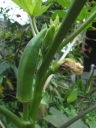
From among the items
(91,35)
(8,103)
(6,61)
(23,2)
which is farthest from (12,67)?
(91,35)

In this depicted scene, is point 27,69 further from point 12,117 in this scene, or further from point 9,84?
point 9,84

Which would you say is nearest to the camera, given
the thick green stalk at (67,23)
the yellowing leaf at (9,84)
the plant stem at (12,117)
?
the thick green stalk at (67,23)

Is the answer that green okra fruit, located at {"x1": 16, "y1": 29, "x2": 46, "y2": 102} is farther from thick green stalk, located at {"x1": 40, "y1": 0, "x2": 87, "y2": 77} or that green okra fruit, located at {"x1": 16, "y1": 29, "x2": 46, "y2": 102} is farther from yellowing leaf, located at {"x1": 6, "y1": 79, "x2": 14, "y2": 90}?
yellowing leaf, located at {"x1": 6, "y1": 79, "x2": 14, "y2": 90}

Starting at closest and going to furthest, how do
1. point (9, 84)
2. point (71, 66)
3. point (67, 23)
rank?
1. point (67, 23)
2. point (71, 66)
3. point (9, 84)

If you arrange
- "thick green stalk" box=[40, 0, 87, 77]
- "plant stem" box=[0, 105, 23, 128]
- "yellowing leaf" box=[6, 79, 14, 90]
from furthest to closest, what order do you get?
"yellowing leaf" box=[6, 79, 14, 90]
"plant stem" box=[0, 105, 23, 128]
"thick green stalk" box=[40, 0, 87, 77]

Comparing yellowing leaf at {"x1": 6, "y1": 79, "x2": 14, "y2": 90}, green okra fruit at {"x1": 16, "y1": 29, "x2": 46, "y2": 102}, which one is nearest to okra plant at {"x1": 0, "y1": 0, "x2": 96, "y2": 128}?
green okra fruit at {"x1": 16, "y1": 29, "x2": 46, "y2": 102}

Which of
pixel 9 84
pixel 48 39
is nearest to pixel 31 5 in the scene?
pixel 48 39

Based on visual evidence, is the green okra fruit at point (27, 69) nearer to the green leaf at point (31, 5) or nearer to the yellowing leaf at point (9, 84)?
the green leaf at point (31, 5)

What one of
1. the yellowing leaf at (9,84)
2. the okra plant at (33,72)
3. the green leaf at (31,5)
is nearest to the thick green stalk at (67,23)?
the okra plant at (33,72)
